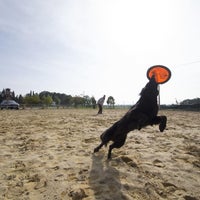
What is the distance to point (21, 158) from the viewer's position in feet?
15.5

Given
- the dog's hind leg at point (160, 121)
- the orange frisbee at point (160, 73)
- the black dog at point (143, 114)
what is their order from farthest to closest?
the orange frisbee at point (160, 73), the dog's hind leg at point (160, 121), the black dog at point (143, 114)

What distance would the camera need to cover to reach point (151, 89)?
4523mm

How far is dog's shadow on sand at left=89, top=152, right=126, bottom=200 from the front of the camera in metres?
3.07

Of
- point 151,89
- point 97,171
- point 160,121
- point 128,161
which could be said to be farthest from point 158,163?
point 151,89

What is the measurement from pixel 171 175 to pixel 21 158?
2.87 metres

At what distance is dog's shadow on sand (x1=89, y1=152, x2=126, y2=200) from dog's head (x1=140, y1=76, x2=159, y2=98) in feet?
4.88

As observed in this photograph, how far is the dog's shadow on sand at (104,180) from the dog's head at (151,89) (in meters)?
1.49

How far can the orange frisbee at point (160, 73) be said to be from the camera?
4.96 metres

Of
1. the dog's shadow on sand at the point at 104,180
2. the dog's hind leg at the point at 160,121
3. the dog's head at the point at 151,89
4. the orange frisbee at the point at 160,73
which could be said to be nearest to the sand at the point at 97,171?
the dog's shadow on sand at the point at 104,180

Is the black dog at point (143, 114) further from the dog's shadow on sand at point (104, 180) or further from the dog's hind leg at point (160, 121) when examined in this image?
the dog's shadow on sand at point (104, 180)

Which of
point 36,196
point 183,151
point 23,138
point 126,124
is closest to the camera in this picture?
point 36,196

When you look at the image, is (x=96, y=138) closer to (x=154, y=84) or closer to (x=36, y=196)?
(x=154, y=84)

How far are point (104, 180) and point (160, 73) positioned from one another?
8.46 feet

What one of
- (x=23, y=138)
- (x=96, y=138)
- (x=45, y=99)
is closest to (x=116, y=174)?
(x=96, y=138)
